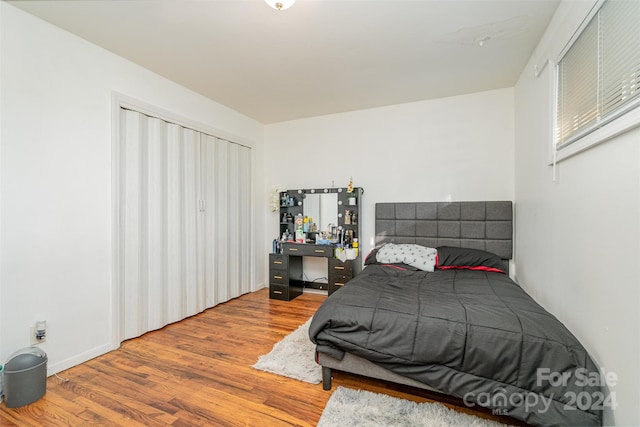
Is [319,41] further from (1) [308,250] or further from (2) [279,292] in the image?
(2) [279,292]

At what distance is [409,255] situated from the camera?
127 inches

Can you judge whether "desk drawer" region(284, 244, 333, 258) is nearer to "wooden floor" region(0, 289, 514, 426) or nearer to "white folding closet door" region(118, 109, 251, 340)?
"white folding closet door" region(118, 109, 251, 340)

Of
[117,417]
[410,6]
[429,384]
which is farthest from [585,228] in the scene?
[117,417]

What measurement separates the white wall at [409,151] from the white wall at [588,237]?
2.19ft

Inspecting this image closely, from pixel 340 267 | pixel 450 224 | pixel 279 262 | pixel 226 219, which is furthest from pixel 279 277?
pixel 450 224

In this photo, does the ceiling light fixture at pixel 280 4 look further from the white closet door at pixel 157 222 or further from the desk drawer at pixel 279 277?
the desk drawer at pixel 279 277

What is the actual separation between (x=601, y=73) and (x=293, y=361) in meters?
2.81

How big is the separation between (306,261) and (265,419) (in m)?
2.80

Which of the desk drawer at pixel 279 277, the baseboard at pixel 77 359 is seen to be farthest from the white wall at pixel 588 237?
the baseboard at pixel 77 359

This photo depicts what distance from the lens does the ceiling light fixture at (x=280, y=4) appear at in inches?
70.7

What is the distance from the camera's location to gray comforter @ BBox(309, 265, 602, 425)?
142cm

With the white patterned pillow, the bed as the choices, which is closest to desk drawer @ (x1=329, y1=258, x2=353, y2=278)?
the white patterned pillow

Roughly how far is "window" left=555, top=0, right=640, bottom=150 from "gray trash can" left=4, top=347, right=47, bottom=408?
3.66m

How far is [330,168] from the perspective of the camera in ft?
14.0
